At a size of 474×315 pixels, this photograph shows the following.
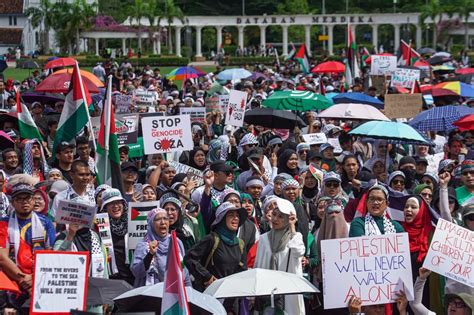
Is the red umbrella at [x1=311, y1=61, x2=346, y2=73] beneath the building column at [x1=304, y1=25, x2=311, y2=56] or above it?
above

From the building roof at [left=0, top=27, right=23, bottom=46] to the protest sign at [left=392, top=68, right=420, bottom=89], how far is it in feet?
271

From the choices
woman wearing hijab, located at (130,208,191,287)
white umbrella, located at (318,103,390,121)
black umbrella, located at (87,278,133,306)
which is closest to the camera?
black umbrella, located at (87,278,133,306)

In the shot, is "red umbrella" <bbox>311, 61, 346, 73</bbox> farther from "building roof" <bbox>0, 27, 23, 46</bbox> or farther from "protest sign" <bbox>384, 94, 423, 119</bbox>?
"building roof" <bbox>0, 27, 23, 46</bbox>

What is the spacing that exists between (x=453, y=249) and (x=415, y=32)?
87.0m

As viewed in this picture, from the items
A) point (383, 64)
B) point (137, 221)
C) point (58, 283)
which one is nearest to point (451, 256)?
point (137, 221)

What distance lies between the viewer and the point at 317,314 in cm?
1068

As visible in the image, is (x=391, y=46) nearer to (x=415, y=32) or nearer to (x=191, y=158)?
(x=415, y=32)

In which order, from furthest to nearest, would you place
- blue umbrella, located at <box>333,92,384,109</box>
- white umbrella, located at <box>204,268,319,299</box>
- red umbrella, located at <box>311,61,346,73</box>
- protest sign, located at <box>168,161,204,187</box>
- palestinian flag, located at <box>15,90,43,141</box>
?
red umbrella, located at <box>311,61,346,73</box> → blue umbrella, located at <box>333,92,384,109</box> → palestinian flag, located at <box>15,90,43,141</box> → protest sign, located at <box>168,161,204,187</box> → white umbrella, located at <box>204,268,319,299</box>

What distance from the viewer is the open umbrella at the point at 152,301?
845 centimetres

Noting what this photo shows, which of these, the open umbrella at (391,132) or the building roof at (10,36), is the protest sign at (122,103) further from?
the building roof at (10,36)

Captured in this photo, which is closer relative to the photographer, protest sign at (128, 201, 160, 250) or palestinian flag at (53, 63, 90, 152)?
protest sign at (128, 201, 160, 250)

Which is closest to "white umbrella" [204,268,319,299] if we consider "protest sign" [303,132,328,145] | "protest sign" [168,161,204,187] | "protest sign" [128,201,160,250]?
"protest sign" [128,201,160,250]

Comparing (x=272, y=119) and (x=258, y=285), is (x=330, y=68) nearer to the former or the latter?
(x=272, y=119)

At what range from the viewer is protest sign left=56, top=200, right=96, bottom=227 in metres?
9.32
